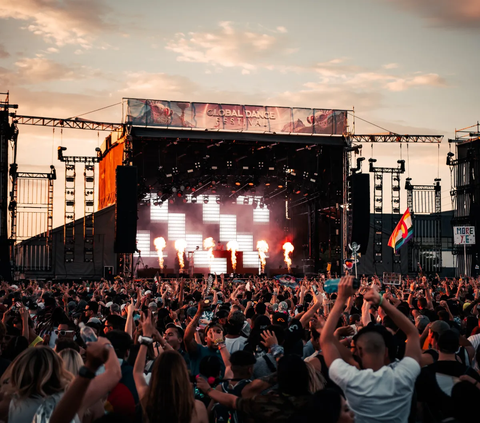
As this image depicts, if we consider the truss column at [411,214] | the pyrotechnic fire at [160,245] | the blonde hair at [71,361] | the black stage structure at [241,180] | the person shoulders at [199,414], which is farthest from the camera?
the pyrotechnic fire at [160,245]

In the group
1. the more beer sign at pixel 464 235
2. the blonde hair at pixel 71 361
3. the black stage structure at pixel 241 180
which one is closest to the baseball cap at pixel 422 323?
the blonde hair at pixel 71 361

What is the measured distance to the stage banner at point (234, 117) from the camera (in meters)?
33.5

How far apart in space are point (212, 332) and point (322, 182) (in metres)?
32.1

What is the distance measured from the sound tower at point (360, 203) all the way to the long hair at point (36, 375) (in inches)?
1187

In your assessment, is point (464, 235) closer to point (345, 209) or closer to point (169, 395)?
point (345, 209)

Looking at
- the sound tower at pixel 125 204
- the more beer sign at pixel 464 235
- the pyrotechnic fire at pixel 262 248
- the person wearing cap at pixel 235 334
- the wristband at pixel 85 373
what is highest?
the sound tower at pixel 125 204

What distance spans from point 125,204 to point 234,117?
7688 millimetres

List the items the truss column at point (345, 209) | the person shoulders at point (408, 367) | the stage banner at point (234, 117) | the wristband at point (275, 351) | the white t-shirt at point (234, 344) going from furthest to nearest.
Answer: the truss column at point (345, 209) < the stage banner at point (234, 117) < the white t-shirt at point (234, 344) < the wristband at point (275, 351) < the person shoulders at point (408, 367)

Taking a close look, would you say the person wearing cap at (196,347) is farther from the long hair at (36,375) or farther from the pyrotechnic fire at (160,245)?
the pyrotechnic fire at (160,245)

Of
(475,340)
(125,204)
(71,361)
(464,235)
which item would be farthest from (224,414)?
(464,235)

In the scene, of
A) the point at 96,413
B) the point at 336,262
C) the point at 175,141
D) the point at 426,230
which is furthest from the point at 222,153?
the point at 96,413

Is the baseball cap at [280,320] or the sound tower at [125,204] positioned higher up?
the sound tower at [125,204]

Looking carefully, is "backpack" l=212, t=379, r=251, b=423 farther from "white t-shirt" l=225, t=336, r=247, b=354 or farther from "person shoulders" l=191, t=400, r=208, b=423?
"white t-shirt" l=225, t=336, r=247, b=354

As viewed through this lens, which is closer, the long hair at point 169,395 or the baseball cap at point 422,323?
the long hair at point 169,395
